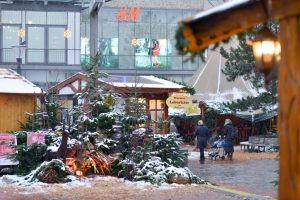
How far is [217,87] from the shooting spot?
122 feet

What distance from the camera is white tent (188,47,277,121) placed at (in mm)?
35594

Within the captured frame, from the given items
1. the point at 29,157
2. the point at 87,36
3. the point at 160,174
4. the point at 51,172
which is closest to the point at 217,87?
the point at 87,36

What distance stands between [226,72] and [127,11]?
17.0 m

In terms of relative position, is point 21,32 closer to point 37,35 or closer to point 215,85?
point 37,35

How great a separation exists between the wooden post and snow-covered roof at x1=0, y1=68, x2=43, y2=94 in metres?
17.5

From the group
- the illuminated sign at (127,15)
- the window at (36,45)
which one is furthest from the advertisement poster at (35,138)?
the illuminated sign at (127,15)

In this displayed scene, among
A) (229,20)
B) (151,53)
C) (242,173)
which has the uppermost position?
(151,53)

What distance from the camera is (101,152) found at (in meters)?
18.2

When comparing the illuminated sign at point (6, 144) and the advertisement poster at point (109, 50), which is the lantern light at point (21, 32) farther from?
the illuminated sign at point (6, 144)

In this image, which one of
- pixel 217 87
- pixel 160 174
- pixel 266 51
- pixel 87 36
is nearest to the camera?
pixel 266 51

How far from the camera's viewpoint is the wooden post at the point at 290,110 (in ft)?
15.9

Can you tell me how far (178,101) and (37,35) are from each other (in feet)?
57.2

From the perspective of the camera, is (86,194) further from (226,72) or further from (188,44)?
(226,72)

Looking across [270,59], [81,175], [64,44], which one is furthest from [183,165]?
[64,44]
